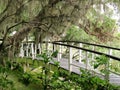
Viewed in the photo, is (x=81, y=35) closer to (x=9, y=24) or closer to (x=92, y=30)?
(x=92, y=30)

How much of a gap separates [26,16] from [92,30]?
4.63m

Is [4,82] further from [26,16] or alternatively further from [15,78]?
[26,16]

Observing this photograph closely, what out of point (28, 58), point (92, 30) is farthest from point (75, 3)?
point (92, 30)

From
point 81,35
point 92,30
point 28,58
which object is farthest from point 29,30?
point 81,35

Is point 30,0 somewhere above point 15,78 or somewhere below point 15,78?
above

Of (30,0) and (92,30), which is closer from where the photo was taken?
(30,0)

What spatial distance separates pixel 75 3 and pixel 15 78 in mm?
2014

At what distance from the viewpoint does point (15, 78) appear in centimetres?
662

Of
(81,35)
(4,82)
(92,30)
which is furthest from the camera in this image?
(81,35)

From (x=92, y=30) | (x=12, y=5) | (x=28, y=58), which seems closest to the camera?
(x=12, y=5)

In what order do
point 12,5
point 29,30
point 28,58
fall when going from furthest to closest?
point 28,58 < point 29,30 < point 12,5

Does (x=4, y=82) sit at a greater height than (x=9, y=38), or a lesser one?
lesser

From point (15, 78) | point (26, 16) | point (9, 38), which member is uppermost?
point (26, 16)

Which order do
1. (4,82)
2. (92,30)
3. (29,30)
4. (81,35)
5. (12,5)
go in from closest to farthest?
(4,82)
(12,5)
(29,30)
(92,30)
(81,35)
